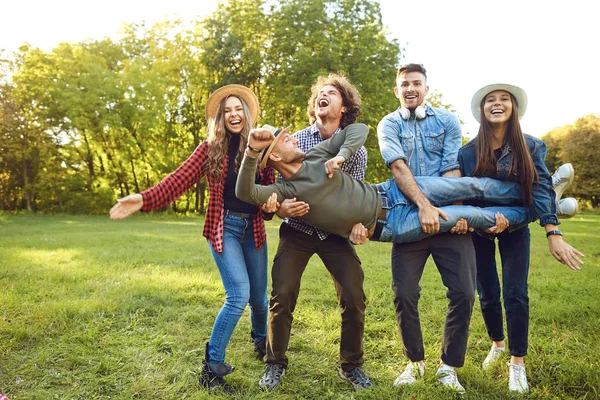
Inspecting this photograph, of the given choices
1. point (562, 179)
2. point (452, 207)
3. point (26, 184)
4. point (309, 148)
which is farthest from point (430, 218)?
point (26, 184)

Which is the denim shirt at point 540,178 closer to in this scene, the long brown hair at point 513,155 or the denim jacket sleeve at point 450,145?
the long brown hair at point 513,155

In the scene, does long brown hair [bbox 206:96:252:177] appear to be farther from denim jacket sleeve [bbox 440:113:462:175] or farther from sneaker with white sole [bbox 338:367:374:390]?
sneaker with white sole [bbox 338:367:374:390]

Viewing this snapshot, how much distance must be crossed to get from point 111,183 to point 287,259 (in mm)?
33107

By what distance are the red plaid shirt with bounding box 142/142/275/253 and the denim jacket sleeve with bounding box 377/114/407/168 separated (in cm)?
114

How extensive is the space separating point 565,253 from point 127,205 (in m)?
3.82

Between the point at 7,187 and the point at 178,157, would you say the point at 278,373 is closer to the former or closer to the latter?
the point at 178,157

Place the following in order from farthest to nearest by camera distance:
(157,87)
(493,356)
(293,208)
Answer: (157,87) → (493,356) → (293,208)

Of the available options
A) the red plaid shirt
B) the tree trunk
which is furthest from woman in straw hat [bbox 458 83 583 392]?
the tree trunk

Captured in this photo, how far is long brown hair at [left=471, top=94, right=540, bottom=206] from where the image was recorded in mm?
3801

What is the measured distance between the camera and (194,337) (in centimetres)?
500

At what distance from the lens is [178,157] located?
33.2 metres

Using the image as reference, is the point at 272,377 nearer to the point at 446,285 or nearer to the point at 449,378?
the point at 449,378

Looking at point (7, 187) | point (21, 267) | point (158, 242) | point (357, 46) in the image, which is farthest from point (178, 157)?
point (21, 267)

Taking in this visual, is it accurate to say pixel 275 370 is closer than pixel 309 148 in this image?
Yes
